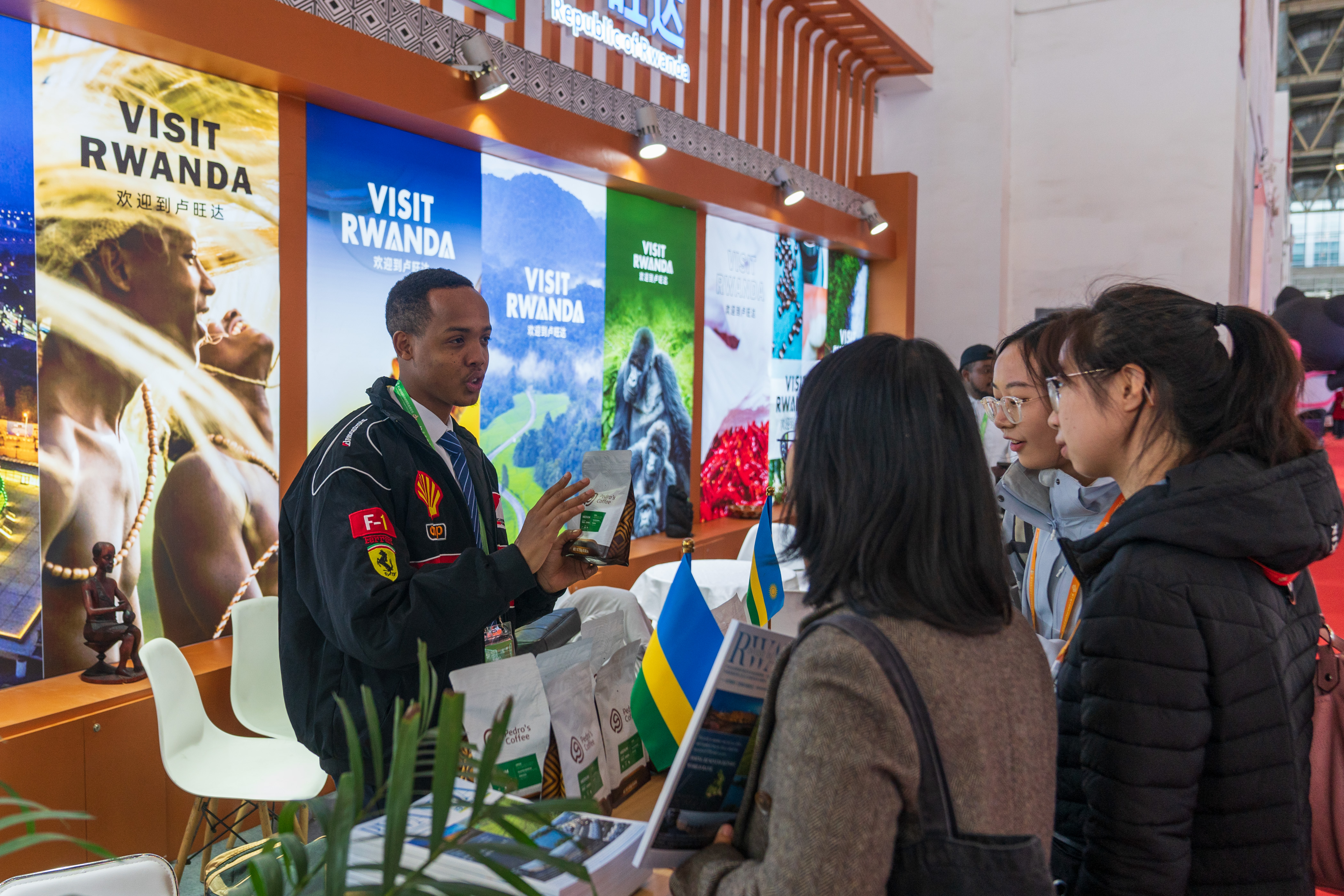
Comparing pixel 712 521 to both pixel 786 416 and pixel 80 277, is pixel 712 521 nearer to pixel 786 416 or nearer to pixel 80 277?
pixel 786 416

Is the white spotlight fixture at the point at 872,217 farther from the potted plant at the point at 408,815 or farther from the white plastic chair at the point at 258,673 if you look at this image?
the potted plant at the point at 408,815

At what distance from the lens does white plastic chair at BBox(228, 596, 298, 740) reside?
2.87 m

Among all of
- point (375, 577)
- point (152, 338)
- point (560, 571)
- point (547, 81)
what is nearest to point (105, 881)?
point (375, 577)

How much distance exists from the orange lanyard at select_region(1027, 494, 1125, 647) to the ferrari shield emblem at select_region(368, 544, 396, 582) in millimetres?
1135

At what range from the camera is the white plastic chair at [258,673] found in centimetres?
287

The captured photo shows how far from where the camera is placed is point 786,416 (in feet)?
24.1

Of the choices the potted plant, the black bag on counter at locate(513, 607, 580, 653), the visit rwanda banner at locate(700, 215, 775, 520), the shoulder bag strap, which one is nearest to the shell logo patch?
the black bag on counter at locate(513, 607, 580, 653)

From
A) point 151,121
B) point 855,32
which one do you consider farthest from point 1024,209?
point 151,121

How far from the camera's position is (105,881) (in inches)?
57.8

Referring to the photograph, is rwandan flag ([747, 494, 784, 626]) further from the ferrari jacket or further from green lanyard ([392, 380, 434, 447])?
green lanyard ([392, 380, 434, 447])

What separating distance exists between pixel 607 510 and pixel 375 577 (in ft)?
1.32

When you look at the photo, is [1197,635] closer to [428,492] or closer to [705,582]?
[428,492]

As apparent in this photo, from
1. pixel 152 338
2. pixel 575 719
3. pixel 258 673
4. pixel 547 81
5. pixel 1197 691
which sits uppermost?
pixel 547 81

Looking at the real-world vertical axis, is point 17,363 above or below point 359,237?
below
